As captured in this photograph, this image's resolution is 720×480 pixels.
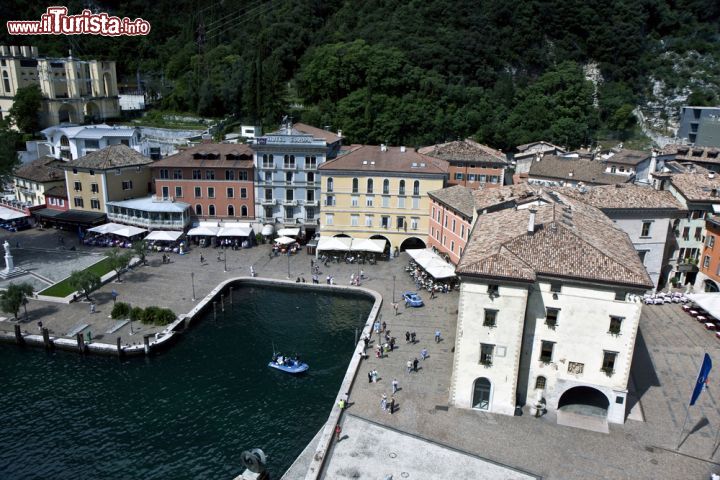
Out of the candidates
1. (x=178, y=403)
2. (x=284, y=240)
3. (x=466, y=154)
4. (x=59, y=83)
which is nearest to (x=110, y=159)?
(x=284, y=240)

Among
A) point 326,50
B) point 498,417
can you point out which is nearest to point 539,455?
point 498,417

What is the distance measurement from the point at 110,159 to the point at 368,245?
34.5 meters

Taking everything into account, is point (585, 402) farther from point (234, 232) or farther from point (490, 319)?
point (234, 232)

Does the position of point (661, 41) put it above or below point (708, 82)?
above

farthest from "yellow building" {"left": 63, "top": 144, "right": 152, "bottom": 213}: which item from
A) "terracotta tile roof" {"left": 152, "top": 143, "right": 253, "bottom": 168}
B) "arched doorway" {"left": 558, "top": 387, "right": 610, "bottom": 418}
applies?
"arched doorway" {"left": 558, "top": 387, "right": 610, "bottom": 418}

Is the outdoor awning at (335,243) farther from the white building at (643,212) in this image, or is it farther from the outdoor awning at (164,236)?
the white building at (643,212)

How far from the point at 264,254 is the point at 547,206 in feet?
112

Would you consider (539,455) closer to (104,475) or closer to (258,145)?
(104,475)

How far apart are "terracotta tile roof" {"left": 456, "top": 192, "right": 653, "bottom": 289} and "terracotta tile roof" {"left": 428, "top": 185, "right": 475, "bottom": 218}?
13.9 meters

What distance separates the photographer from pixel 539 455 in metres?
29.2

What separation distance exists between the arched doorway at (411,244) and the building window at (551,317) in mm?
31178

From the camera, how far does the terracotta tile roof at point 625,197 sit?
49094 mm

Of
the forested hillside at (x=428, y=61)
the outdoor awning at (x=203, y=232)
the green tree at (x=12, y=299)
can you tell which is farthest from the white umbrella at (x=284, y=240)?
the forested hillside at (x=428, y=61)

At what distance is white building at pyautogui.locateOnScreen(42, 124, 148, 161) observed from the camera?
7844cm
